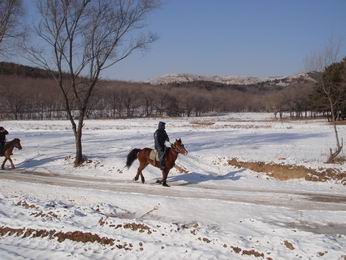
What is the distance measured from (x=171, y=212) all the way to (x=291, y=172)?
8.98 m

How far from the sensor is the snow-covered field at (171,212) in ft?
36.2

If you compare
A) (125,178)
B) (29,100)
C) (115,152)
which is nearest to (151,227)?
(125,178)

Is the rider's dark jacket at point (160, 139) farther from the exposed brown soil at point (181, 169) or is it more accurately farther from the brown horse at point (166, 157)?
the exposed brown soil at point (181, 169)

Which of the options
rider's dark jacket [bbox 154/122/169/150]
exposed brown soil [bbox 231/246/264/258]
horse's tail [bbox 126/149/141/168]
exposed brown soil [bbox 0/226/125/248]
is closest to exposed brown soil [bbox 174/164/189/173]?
horse's tail [bbox 126/149/141/168]

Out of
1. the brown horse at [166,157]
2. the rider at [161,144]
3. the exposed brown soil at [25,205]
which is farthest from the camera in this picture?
the rider at [161,144]

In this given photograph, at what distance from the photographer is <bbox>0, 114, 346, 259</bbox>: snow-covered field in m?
11.0

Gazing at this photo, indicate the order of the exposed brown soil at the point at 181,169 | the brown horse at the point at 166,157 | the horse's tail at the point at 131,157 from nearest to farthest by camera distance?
1. the brown horse at the point at 166,157
2. the horse's tail at the point at 131,157
3. the exposed brown soil at the point at 181,169

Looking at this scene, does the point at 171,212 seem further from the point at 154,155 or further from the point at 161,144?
the point at 154,155

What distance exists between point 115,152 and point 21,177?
6.89 metres

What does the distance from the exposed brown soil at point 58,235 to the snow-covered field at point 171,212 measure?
0.03 m

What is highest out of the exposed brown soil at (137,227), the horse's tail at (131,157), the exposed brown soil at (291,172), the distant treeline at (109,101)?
the distant treeline at (109,101)

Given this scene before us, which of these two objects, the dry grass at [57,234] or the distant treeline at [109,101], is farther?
the distant treeline at [109,101]

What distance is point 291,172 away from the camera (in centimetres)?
2153

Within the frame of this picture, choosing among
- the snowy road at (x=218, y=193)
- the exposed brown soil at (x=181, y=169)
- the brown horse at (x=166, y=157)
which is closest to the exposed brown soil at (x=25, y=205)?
the snowy road at (x=218, y=193)
